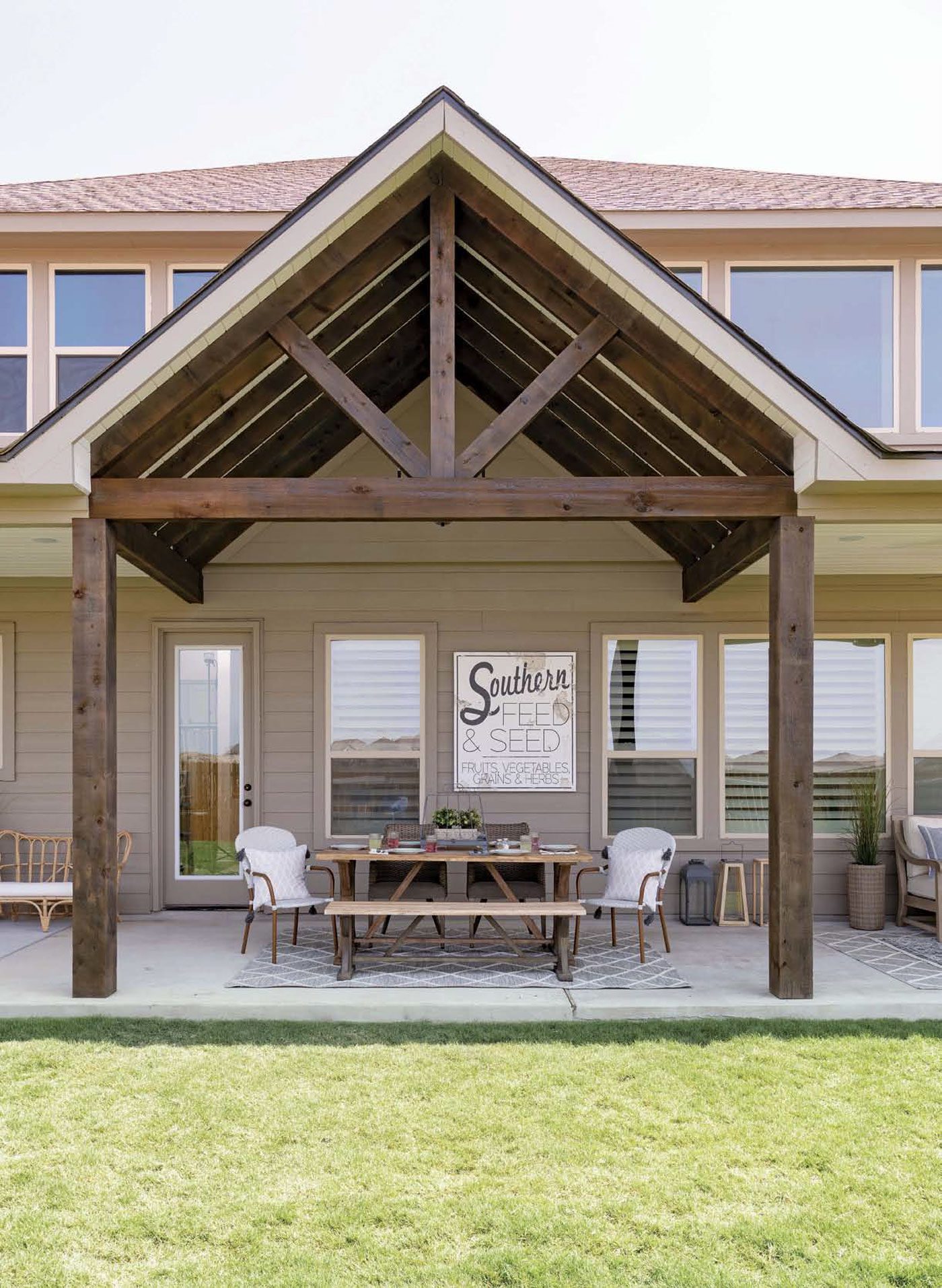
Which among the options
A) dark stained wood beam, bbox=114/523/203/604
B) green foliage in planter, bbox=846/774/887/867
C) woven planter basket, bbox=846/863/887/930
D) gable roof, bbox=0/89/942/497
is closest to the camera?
gable roof, bbox=0/89/942/497

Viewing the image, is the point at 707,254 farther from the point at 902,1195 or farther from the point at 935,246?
the point at 902,1195

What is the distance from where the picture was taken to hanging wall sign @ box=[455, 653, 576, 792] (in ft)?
26.5

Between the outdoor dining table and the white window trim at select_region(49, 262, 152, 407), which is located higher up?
the white window trim at select_region(49, 262, 152, 407)

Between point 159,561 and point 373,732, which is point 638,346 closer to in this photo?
point 159,561

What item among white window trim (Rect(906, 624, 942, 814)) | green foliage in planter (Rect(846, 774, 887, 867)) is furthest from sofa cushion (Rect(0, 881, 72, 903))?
white window trim (Rect(906, 624, 942, 814))

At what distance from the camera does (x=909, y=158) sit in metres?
17.0

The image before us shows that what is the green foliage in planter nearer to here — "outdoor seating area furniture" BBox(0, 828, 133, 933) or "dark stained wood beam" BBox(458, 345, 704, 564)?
"dark stained wood beam" BBox(458, 345, 704, 564)

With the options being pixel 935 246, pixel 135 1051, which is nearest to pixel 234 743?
pixel 135 1051

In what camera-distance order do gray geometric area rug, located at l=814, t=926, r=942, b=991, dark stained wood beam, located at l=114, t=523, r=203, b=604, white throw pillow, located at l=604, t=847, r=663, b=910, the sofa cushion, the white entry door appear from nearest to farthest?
dark stained wood beam, located at l=114, t=523, r=203, b=604 → gray geometric area rug, located at l=814, t=926, r=942, b=991 → white throw pillow, located at l=604, t=847, r=663, b=910 → the sofa cushion → the white entry door

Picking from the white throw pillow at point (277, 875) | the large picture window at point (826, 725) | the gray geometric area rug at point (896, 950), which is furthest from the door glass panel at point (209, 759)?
the gray geometric area rug at point (896, 950)

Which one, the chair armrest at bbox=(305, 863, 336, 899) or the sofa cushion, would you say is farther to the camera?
the sofa cushion

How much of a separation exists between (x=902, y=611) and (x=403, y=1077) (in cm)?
585

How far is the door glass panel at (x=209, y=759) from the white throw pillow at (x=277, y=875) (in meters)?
1.54

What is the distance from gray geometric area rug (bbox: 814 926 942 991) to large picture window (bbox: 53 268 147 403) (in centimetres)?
713
